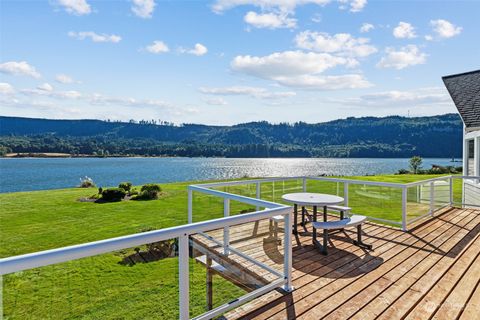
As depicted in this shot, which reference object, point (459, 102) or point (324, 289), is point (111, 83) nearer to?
point (324, 289)

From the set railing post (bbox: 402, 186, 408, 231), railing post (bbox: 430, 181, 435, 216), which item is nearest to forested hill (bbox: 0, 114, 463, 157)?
railing post (bbox: 430, 181, 435, 216)

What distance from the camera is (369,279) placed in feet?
12.0

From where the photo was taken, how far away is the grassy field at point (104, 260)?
207 centimetres

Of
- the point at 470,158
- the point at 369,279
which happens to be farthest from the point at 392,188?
the point at 470,158

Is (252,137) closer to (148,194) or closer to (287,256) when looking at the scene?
(148,194)

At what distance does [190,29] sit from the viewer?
1106cm

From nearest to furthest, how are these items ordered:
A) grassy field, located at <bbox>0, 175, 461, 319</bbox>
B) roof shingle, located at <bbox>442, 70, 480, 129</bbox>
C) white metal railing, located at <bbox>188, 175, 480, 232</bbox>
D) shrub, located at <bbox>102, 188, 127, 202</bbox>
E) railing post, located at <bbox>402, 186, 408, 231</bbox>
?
grassy field, located at <bbox>0, 175, 461, 319</bbox>
white metal railing, located at <bbox>188, 175, 480, 232</bbox>
railing post, located at <bbox>402, 186, 408, 231</bbox>
roof shingle, located at <bbox>442, 70, 480, 129</bbox>
shrub, located at <bbox>102, 188, 127, 202</bbox>

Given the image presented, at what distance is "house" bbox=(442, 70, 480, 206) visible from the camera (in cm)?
908

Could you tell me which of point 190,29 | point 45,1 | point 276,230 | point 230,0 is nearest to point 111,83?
point 190,29

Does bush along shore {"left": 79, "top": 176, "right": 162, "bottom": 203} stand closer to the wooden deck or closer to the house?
the wooden deck

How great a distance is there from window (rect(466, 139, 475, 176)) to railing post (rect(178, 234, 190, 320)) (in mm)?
11235

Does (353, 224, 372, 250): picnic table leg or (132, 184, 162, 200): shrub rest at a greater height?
(353, 224, 372, 250): picnic table leg

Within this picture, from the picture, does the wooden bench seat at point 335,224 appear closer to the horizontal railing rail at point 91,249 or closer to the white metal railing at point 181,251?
the white metal railing at point 181,251

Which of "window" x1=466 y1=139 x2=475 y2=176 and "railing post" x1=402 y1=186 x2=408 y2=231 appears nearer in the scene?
"railing post" x1=402 y1=186 x2=408 y2=231
